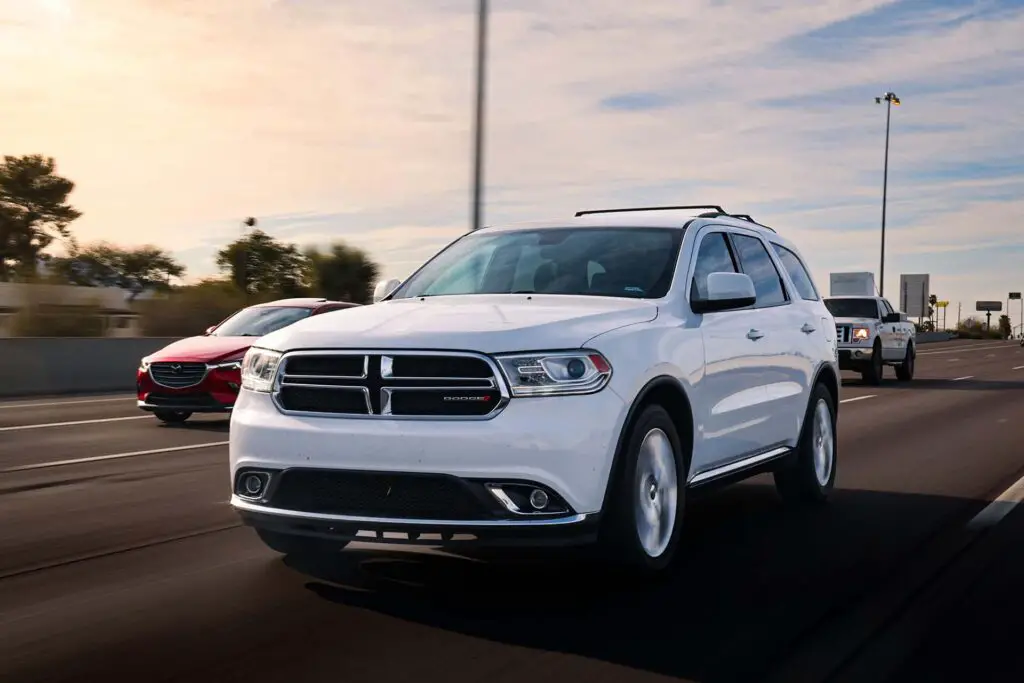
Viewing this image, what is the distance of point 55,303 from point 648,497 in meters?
23.8

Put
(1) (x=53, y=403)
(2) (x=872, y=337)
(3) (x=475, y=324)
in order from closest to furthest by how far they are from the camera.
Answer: (3) (x=475, y=324) → (1) (x=53, y=403) → (2) (x=872, y=337)

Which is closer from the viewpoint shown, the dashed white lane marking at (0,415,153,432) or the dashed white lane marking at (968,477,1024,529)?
the dashed white lane marking at (968,477,1024,529)

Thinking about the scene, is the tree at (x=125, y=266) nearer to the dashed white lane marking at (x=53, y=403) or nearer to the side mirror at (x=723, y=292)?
the dashed white lane marking at (x=53, y=403)

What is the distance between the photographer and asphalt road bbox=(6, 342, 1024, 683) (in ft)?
15.9

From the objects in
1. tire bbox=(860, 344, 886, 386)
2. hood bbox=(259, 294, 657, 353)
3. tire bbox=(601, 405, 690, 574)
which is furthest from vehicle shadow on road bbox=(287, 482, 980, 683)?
tire bbox=(860, 344, 886, 386)

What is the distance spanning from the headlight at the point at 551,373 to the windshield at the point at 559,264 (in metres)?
1.13

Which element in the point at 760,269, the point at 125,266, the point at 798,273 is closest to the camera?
the point at 760,269

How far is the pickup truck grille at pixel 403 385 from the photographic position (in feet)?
17.9

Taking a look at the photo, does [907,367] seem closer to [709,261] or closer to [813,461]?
[813,461]

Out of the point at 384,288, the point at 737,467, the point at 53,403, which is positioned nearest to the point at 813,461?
the point at 737,467

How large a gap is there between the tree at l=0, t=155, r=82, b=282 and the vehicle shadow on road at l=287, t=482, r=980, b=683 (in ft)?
238

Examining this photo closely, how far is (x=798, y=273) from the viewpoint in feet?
30.4

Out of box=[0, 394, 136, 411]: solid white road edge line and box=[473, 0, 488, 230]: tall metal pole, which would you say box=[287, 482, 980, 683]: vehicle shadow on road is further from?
box=[473, 0, 488, 230]: tall metal pole

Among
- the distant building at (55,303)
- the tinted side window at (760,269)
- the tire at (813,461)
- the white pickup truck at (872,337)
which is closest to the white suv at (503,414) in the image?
the tinted side window at (760,269)
